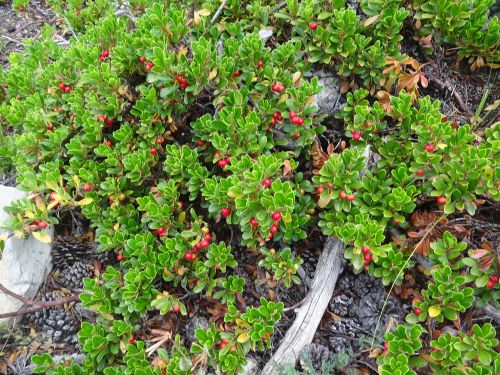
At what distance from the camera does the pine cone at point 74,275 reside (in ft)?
12.3

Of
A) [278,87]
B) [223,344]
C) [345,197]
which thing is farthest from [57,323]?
[278,87]

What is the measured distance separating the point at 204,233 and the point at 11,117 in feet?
7.74

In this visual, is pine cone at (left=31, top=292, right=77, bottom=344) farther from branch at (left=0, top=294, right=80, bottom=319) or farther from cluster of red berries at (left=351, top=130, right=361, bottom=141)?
cluster of red berries at (left=351, top=130, right=361, bottom=141)

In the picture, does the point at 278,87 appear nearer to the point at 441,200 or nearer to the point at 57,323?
the point at 441,200

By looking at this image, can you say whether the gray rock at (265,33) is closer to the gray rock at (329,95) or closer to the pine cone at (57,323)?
the gray rock at (329,95)

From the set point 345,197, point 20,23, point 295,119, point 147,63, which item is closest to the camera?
point 345,197

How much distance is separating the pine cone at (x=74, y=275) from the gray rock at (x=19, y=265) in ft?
0.49

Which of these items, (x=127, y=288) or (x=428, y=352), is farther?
(x=127, y=288)

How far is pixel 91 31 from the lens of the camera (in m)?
4.10

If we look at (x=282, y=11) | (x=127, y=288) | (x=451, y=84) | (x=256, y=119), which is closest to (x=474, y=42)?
(x=451, y=84)

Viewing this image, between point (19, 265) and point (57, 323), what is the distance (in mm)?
578

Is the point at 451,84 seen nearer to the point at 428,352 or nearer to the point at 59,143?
the point at 428,352

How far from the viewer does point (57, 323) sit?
352cm

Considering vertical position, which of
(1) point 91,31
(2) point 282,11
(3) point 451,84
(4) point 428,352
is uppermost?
(2) point 282,11
